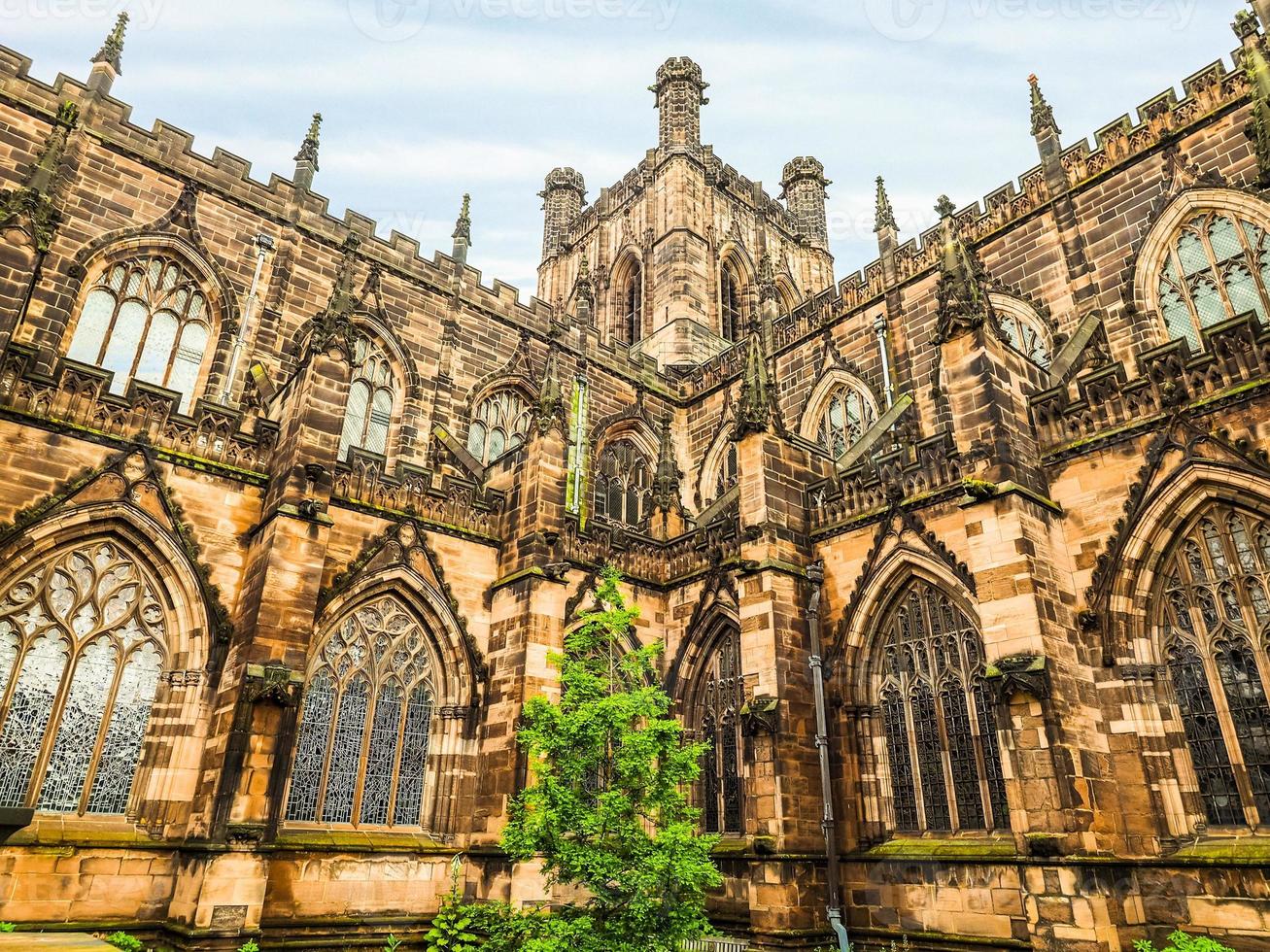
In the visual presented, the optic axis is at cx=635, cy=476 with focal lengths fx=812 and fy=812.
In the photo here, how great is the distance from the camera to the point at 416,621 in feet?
50.0

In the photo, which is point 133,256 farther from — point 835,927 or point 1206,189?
point 1206,189

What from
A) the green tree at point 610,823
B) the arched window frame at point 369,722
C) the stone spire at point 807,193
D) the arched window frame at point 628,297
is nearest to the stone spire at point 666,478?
the arched window frame at point 369,722

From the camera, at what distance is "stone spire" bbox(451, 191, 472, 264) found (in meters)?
22.2

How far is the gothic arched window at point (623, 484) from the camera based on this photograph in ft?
75.5

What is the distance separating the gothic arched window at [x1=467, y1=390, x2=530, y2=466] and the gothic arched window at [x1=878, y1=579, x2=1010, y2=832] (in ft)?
35.8

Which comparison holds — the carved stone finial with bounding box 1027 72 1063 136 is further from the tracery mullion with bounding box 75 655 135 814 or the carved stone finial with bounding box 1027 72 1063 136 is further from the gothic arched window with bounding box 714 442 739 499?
the tracery mullion with bounding box 75 655 135 814

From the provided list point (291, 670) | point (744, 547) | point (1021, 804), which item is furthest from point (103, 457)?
point (1021, 804)

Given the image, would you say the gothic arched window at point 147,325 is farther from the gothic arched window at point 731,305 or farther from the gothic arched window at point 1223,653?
the gothic arched window at point 731,305

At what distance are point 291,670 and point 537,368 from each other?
12136mm

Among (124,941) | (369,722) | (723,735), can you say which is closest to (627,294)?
(723,735)

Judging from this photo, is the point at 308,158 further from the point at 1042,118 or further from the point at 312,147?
the point at 1042,118

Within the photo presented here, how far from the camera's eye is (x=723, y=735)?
53.9 ft

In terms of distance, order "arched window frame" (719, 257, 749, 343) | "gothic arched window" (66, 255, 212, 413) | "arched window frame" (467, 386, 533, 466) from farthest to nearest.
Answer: "arched window frame" (719, 257, 749, 343)
"arched window frame" (467, 386, 533, 466)
"gothic arched window" (66, 255, 212, 413)

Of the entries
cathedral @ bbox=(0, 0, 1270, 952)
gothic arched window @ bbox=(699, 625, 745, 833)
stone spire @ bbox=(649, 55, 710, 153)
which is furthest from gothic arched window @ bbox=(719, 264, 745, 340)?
gothic arched window @ bbox=(699, 625, 745, 833)
